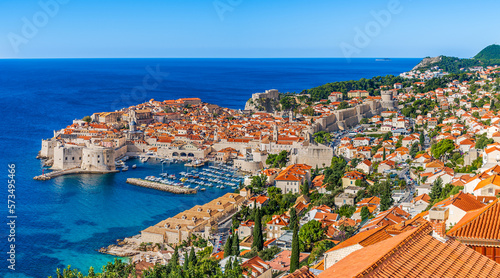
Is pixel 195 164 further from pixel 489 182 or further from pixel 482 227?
pixel 482 227

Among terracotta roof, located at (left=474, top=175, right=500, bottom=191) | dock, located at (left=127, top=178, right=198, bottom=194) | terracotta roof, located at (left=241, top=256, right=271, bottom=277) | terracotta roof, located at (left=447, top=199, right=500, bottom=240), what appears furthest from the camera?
dock, located at (left=127, top=178, right=198, bottom=194)

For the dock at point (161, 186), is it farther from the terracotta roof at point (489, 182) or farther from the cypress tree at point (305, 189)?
the terracotta roof at point (489, 182)

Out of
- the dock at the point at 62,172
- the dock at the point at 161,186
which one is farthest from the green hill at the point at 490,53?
the dock at the point at 161,186

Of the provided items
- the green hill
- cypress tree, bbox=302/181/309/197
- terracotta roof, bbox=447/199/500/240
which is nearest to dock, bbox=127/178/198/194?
cypress tree, bbox=302/181/309/197

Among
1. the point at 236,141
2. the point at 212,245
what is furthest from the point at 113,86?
the point at 212,245

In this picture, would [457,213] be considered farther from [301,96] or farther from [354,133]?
[301,96]

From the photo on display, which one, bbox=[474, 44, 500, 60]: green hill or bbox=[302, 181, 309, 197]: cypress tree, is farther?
bbox=[474, 44, 500, 60]: green hill

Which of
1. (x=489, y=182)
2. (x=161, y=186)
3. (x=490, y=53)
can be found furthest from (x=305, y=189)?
(x=490, y=53)

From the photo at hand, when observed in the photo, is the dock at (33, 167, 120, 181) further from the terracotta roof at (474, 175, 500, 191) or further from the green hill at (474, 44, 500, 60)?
the green hill at (474, 44, 500, 60)
